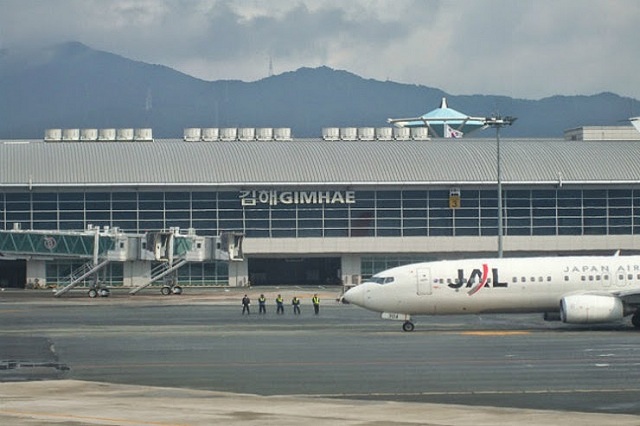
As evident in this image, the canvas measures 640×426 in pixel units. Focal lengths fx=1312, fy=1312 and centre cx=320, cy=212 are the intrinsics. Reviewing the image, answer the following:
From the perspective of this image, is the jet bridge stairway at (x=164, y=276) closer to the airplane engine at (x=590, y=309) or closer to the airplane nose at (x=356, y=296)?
the airplane nose at (x=356, y=296)

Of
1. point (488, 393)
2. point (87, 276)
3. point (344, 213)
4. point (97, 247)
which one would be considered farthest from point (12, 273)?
point (488, 393)

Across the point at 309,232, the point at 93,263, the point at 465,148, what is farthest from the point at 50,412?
the point at 465,148

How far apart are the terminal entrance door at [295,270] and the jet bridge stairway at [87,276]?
17.3 metres

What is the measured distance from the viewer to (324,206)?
392 feet

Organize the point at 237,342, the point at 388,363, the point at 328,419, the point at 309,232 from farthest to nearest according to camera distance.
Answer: the point at 309,232 < the point at 237,342 < the point at 388,363 < the point at 328,419

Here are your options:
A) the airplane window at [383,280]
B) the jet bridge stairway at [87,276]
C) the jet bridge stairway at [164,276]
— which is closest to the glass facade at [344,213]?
the jet bridge stairway at [164,276]

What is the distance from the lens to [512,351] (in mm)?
48375

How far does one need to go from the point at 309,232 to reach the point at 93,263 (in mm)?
22121

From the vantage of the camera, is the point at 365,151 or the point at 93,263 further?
the point at 365,151

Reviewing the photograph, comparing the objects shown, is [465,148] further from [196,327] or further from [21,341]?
[21,341]

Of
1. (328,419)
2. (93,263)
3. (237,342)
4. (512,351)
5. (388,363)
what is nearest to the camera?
(328,419)

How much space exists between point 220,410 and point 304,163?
8905cm

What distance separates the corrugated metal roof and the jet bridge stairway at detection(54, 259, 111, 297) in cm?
1112

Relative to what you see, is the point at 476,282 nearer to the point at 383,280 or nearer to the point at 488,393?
the point at 383,280
